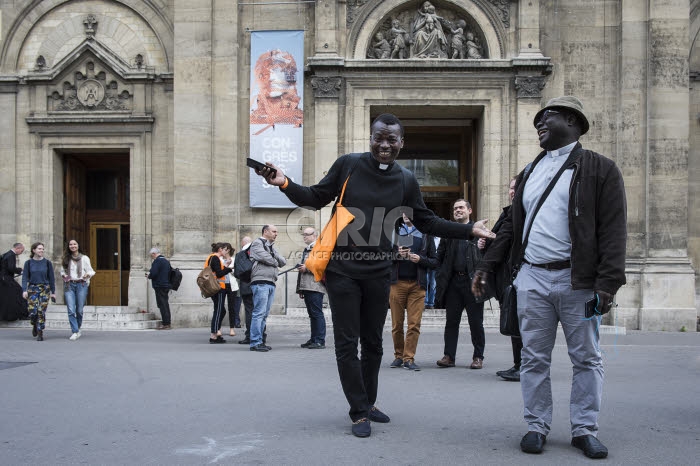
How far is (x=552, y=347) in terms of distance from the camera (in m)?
4.80

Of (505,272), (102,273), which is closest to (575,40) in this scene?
(505,272)

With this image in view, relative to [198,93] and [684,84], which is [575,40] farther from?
[198,93]

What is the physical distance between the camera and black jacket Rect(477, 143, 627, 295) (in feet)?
14.9

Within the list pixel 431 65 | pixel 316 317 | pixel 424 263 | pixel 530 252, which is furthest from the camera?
pixel 431 65

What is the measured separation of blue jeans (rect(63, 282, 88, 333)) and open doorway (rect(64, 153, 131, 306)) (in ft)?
22.6

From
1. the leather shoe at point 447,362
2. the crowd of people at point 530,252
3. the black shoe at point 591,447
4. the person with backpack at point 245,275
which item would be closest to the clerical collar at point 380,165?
the crowd of people at point 530,252

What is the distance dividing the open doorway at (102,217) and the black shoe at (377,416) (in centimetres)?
1618

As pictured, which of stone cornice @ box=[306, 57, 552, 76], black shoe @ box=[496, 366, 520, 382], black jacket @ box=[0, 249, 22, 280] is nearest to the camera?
black shoe @ box=[496, 366, 520, 382]

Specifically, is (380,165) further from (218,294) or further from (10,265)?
(10,265)

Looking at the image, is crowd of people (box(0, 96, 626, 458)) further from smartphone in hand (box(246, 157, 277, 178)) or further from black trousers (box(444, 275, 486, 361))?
black trousers (box(444, 275, 486, 361))

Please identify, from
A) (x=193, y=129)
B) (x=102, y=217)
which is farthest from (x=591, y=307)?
(x=102, y=217)

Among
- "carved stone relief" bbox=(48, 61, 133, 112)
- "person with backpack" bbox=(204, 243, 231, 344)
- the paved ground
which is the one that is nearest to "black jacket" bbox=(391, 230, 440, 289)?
the paved ground

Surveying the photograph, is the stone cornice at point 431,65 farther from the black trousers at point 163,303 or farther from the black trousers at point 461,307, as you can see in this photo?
the black trousers at point 461,307

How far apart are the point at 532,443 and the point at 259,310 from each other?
23.8ft
